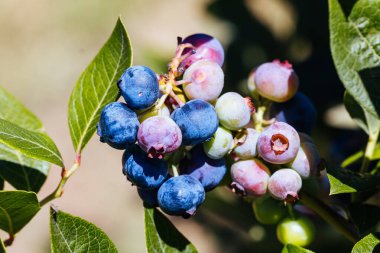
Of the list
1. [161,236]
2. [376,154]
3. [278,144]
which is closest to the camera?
[278,144]

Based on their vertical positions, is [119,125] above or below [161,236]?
above

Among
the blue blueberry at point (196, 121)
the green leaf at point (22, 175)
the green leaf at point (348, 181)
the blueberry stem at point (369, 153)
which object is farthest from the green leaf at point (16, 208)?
the blueberry stem at point (369, 153)

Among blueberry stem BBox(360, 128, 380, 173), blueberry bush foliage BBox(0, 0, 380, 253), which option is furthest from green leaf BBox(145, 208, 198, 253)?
blueberry stem BBox(360, 128, 380, 173)

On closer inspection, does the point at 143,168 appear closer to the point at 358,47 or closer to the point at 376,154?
the point at 358,47

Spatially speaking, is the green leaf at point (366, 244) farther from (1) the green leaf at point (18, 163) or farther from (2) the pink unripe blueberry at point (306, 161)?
(1) the green leaf at point (18, 163)

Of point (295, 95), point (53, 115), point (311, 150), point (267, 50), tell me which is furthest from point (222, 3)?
point (53, 115)

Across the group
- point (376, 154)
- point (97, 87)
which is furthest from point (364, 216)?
point (97, 87)

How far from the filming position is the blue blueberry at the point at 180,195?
40.7 inches

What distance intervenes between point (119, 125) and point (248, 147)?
25cm

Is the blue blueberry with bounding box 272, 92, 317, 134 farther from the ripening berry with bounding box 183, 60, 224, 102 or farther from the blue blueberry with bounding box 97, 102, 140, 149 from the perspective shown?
the blue blueberry with bounding box 97, 102, 140, 149

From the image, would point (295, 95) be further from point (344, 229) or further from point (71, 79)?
point (71, 79)

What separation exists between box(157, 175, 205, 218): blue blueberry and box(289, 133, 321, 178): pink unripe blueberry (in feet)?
0.63

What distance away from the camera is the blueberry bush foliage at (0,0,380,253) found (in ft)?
3.32

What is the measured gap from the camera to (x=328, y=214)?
3.99 ft
